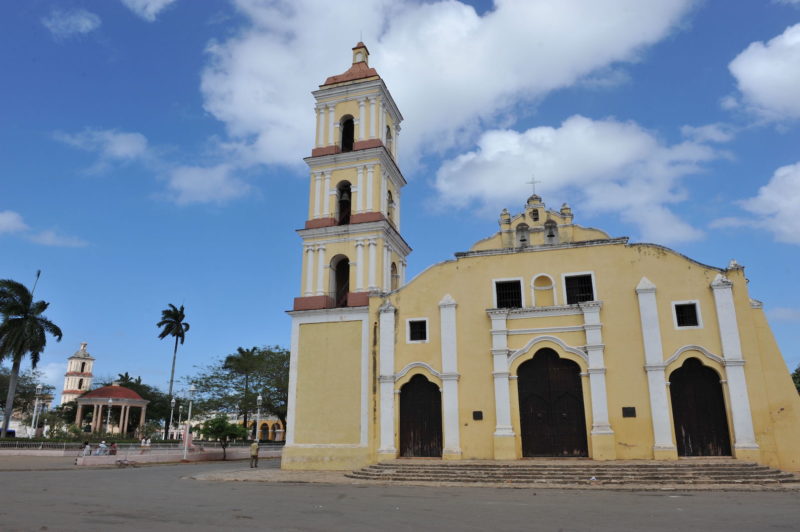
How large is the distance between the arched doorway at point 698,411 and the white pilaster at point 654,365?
1.71 ft

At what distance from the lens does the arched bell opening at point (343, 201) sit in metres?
24.8

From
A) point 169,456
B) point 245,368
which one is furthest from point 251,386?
point 169,456

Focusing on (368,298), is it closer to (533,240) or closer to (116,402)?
(533,240)

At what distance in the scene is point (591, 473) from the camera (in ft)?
53.3

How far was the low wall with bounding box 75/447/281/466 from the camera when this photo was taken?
83.7ft

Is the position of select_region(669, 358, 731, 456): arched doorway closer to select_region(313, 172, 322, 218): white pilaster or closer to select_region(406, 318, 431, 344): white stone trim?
select_region(406, 318, 431, 344): white stone trim

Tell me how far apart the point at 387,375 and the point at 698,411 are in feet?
34.5

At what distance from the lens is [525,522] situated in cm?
908

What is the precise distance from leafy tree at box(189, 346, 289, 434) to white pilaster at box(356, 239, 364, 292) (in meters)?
22.5

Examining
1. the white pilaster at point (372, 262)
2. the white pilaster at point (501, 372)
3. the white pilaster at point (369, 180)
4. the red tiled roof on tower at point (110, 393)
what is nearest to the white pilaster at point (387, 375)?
the white pilaster at point (372, 262)

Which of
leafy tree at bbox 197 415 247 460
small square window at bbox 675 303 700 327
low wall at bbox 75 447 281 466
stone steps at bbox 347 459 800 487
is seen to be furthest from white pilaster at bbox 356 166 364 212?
low wall at bbox 75 447 281 466

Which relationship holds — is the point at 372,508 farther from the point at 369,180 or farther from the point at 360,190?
the point at 369,180

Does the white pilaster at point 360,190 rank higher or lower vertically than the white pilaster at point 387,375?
higher

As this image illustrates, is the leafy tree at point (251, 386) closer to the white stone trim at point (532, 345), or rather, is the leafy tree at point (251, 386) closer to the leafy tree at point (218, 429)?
the leafy tree at point (218, 429)
